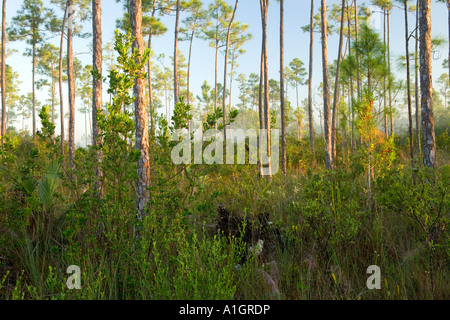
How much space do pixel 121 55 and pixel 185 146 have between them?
1.34 meters

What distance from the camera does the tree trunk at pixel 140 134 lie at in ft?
13.1

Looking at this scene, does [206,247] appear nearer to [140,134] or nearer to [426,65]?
[140,134]

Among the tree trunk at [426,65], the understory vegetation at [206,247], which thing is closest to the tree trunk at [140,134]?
the understory vegetation at [206,247]

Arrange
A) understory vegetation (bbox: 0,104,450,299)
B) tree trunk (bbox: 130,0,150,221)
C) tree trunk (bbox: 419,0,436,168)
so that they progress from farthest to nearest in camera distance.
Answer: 1. tree trunk (bbox: 419,0,436,168)
2. tree trunk (bbox: 130,0,150,221)
3. understory vegetation (bbox: 0,104,450,299)

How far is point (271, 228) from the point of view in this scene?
165 inches

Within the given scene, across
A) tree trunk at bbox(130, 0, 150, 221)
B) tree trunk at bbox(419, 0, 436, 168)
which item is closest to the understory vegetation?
tree trunk at bbox(130, 0, 150, 221)

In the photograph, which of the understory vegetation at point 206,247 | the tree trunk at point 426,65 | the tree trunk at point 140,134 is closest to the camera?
the understory vegetation at point 206,247

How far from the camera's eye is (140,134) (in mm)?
4090

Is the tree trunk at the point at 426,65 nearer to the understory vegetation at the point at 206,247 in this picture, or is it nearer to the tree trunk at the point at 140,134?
the understory vegetation at the point at 206,247

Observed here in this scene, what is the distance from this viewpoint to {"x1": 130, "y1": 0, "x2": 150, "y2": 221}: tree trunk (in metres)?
4.01

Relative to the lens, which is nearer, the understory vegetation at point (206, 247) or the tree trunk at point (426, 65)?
the understory vegetation at point (206, 247)

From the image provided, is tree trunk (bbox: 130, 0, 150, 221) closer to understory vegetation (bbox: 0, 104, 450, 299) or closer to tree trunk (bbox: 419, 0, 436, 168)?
understory vegetation (bbox: 0, 104, 450, 299)

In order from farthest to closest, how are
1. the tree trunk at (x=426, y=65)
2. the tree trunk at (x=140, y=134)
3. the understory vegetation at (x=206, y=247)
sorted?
1. the tree trunk at (x=426, y=65)
2. the tree trunk at (x=140, y=134)
3. the understory vegetation at (x=206, y=247)
